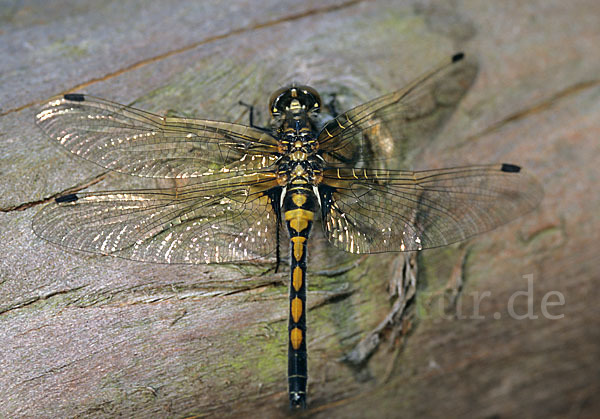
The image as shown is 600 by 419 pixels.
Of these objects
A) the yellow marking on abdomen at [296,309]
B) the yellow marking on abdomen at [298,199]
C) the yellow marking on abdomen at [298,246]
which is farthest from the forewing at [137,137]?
the yellow marking on abdomen at [296,309]

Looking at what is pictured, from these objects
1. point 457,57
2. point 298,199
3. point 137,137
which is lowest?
point 298,199

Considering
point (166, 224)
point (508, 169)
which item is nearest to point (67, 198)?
point (166, 224)

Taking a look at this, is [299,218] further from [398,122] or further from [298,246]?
[398,122]

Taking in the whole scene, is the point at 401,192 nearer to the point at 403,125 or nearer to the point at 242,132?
the point at 403,125

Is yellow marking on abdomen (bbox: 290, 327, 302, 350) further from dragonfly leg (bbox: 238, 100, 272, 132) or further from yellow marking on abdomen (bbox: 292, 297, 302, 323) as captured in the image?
dragonfly leg (bbox: 238, 100, 272, 132)

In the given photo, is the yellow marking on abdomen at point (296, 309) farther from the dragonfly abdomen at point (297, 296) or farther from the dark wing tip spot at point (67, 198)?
the dark wing tip spot at point (67, 198)

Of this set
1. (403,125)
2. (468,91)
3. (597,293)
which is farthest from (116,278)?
(597,293)
